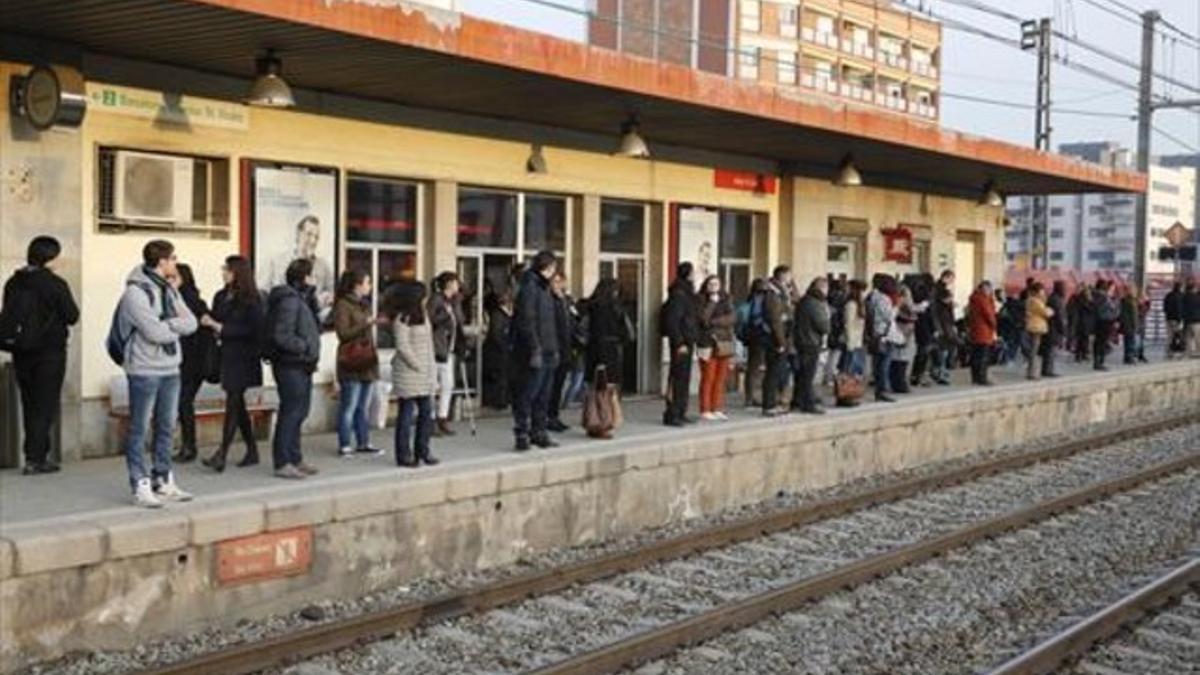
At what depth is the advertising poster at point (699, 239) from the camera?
18578mm

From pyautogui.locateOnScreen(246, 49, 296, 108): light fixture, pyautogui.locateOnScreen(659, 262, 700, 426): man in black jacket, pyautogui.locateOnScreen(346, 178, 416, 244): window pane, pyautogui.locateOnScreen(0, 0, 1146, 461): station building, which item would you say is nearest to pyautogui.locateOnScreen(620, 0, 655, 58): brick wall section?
pyautogui.locateOnScreen(0, 0, 1146, 461): station building

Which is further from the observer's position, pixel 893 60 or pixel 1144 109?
pixel 893 60

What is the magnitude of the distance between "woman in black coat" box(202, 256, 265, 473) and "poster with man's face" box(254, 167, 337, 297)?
1.93 metres

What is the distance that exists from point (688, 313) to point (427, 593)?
5.58 meters

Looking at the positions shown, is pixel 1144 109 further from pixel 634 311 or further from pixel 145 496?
pixel 145 496

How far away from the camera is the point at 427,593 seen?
9.73 metres

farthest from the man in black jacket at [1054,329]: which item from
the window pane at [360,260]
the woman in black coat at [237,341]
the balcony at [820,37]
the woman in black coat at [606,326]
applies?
the balcony at [820,37]

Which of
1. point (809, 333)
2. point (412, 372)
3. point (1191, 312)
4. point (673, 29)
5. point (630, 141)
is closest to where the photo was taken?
point (412, 372)

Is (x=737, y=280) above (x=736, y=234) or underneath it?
underneath

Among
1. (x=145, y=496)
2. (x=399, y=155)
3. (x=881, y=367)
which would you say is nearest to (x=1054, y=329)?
(x=881, y=367)

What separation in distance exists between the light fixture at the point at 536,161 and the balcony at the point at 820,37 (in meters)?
66.1

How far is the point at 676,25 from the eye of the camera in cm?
6456

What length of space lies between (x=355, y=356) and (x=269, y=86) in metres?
2.39

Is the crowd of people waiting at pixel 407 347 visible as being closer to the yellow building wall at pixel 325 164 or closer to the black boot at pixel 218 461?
the black boot at pixel 218 461
